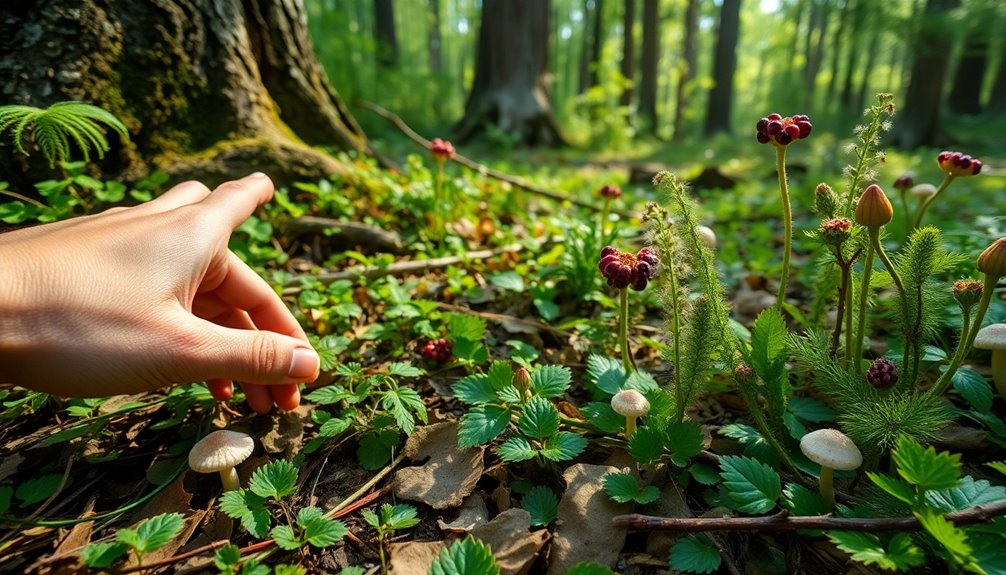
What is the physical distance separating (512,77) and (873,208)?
1006 centimetres

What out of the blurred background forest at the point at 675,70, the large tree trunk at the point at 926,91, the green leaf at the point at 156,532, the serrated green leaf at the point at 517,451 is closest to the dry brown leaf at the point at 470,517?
the serrated green leaf at the point at 517,451

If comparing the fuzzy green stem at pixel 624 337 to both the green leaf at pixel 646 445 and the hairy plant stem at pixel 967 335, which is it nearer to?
the green leaf at pixel 646 445

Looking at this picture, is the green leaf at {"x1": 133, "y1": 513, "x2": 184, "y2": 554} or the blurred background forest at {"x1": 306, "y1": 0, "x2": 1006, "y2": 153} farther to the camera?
the blurred background forest at {"x1": 306, "y1": 0, "x2": 1006, "y2": 153}

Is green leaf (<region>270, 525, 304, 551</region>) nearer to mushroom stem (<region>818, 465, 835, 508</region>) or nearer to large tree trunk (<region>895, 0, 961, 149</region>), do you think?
mushroom stem (<region>818, 465, 835, 508</region>)

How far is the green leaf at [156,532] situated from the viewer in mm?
1270

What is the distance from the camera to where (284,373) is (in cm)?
148

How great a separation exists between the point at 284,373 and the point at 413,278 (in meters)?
1.47

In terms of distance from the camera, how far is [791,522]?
4.16 feet

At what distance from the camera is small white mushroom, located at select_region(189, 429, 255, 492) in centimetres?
144

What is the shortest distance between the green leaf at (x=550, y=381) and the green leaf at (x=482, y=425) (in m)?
A: 0.14

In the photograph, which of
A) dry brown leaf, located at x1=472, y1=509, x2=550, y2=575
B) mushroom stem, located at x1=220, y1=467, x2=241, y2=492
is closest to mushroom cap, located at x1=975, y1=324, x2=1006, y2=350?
dry brown leaf, located at x1=472, y1=509, x2=550, y2=575

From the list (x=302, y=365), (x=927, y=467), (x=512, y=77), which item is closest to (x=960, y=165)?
(x=927, y=467)

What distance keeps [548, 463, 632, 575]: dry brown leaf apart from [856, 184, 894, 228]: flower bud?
98 centimetres

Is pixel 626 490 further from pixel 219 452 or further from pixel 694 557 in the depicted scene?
pixel 219 452
